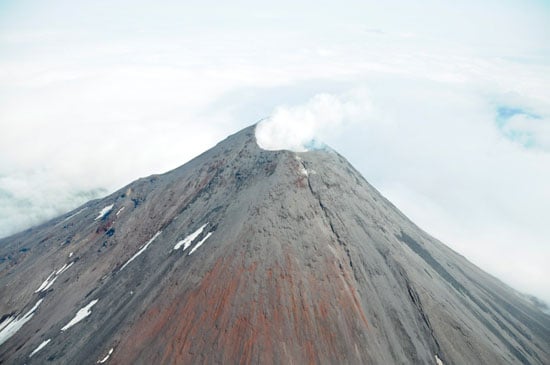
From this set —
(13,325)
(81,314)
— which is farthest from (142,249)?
(13,325)

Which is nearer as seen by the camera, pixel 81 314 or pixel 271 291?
pixel 271 291

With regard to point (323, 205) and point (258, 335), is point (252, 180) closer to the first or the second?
point (323, 205)

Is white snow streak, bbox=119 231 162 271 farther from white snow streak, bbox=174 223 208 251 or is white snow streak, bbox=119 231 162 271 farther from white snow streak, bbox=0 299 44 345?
white snow streak, bbox=0 299 44 345

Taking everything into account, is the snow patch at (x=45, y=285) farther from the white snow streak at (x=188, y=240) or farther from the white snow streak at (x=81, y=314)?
the white snow streak at (x=188, y=240)

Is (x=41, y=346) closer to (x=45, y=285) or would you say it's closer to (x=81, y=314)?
(x=81, y=314)

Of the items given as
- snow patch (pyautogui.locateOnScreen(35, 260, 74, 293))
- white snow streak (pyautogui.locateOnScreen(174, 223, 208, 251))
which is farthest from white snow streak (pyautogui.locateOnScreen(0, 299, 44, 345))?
white snow streak (pyautogui.locateOnScreen(174, 223, 208, 251))

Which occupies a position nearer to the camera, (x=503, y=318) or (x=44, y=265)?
(x=503, y=318)

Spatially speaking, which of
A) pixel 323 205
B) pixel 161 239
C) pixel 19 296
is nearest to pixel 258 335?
pixel 323 205
